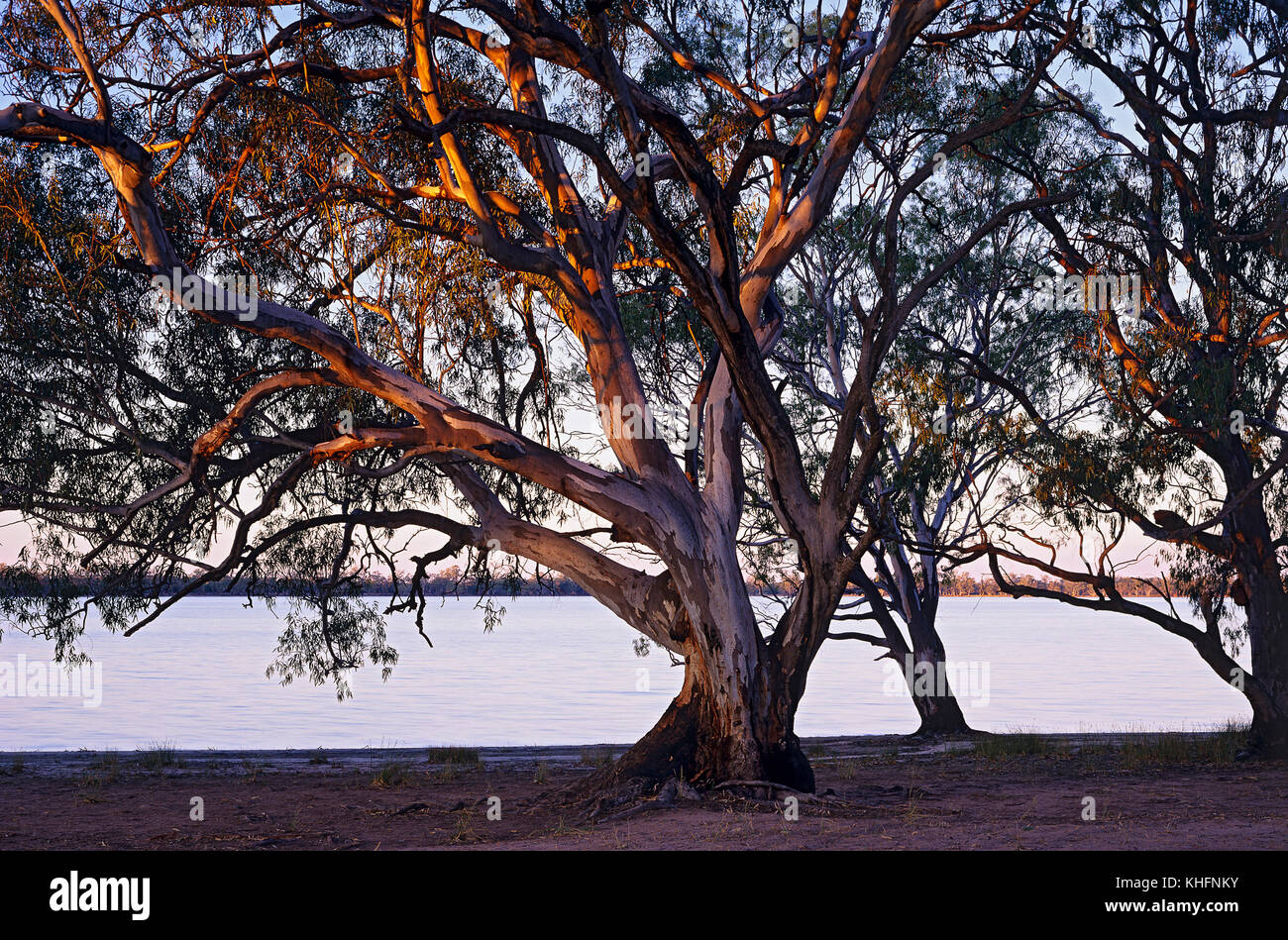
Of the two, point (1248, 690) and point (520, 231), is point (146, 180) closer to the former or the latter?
point (520, 231)

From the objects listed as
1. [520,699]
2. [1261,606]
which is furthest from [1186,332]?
[520,699]

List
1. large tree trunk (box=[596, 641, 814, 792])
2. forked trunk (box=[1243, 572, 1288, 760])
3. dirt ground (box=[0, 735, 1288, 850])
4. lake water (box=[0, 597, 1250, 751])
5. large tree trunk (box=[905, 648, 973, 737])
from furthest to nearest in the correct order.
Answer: lake water (box=[0, 597, 1250, 751])
large tree trunk (box=[905, 648, 973, 737])
forked trunk (box=[1243, 572, 1288, 760])
large tree trunk (box=[596, 641, 814, 792])
dirt ground (box=[0, 735, 1288, 850])

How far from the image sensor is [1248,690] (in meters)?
13.8

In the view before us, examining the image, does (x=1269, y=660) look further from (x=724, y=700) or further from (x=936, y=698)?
(x=724, y=700)

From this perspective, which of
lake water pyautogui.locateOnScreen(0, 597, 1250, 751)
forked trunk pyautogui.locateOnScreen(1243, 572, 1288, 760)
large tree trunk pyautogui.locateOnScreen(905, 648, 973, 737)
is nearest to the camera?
forked trunk pyautogui.locateOnScreen(1243, 572, 1288, 760)

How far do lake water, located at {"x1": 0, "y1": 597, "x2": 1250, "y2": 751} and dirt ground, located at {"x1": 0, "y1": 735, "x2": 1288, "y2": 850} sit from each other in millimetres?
3150

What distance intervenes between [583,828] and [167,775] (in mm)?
5951

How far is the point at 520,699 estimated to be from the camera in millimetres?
34906

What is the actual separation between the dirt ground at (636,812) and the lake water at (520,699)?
3150mm

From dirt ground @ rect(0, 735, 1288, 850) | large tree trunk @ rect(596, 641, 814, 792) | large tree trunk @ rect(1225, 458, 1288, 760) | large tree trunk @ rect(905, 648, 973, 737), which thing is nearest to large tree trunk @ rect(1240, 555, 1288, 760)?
large tree trunk @ rect(1225, 458, 1288, 760)

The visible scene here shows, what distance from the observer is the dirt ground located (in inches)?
333

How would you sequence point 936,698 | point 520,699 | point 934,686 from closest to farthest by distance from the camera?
point 934,686 → point 936,698 → point 520,699

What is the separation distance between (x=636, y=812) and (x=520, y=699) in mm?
25443

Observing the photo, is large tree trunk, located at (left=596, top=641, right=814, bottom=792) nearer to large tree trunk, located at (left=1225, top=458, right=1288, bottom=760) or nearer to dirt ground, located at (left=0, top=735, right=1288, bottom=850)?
dirt ground, located at (left=0, top=735, right=1288, bottom=850)
